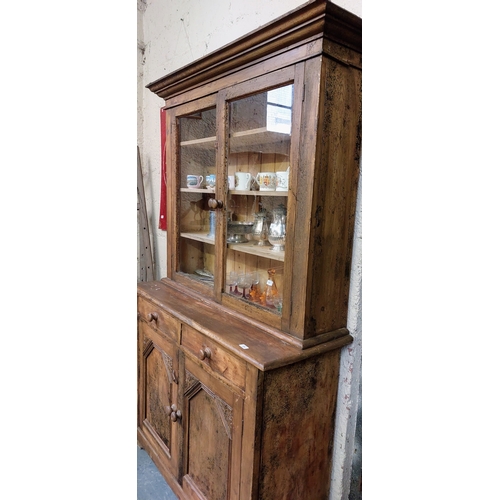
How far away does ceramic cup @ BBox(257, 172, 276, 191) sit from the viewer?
1179 millimetres

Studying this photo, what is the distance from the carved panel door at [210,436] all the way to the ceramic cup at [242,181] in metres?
0.64

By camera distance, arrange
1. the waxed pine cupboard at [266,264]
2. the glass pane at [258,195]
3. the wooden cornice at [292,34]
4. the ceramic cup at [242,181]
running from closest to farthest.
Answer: the wooden cornice at [292,34]
the waxed pine cupboard at [266,264]
the glass pane at [258,195]
the ceramic cup at [242,181]

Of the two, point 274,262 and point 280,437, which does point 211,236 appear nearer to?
point 274,262

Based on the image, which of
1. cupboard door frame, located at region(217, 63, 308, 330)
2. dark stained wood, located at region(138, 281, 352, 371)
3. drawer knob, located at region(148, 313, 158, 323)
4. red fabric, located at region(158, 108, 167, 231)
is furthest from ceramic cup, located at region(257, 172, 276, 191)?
red fabric, located at region(158, 108, 167, 231)

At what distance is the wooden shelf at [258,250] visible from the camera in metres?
1.14

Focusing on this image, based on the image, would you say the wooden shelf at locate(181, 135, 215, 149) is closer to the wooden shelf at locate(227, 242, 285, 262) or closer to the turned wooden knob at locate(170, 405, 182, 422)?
the wooden shelf at locate(227, 242, 285, 262)

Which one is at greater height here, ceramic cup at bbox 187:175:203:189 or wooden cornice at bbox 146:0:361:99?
wooden cornice at bbox 146:0:361:99

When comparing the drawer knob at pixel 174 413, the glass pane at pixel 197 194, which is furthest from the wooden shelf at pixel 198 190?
the drawer knob at pixel 174 413

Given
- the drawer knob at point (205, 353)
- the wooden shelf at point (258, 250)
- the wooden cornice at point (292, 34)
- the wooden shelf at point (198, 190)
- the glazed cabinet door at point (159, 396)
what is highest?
the wooden cornice at point (292, 34)

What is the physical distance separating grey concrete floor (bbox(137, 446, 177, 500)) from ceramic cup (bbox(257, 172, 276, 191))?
4.28ft

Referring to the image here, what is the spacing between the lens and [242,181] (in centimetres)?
128

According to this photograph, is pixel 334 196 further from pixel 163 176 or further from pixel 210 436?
pixel 163 176

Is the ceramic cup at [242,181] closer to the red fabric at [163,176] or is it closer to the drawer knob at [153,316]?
the drawer knob at [153,316]
